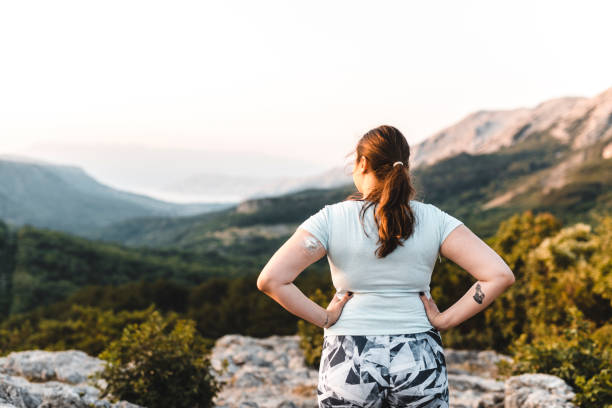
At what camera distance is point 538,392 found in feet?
17.0

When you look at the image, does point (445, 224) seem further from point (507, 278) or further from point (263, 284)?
point (263, 284)

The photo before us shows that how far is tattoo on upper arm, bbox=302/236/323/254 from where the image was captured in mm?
2215

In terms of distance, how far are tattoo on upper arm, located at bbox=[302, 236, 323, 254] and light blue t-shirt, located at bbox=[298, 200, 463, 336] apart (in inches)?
1.2

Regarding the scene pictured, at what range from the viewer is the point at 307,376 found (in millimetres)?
8430

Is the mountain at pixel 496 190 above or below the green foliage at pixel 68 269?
above

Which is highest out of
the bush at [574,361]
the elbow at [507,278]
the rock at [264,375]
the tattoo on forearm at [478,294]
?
the elbow at [507,278]

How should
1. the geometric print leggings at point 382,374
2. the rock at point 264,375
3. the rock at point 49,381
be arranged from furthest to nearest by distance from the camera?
the rock at point 264,375 < the rock at point 49,381 < the geometric print leggings at point 382,374

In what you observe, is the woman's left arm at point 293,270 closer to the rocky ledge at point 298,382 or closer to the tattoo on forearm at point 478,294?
the tattoo on forearm at point 478,294

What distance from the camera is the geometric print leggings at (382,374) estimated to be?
2.17 m

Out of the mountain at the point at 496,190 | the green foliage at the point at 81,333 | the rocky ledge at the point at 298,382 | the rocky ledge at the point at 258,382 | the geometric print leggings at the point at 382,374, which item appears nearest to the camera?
the geometric print leggings at the point at 382,374

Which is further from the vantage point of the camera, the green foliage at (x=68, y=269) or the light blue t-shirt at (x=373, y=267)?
the green foliage at (x=68, y=269)

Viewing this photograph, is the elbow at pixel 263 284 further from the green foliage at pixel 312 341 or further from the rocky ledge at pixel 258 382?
the green foliage at pixel 312 341

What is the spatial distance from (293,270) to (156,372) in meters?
4.11

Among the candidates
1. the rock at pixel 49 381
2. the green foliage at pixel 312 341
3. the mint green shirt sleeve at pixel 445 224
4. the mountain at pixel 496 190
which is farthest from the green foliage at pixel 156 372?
the mountain at pixel 496 190
